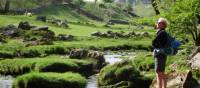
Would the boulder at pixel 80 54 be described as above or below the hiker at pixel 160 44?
below

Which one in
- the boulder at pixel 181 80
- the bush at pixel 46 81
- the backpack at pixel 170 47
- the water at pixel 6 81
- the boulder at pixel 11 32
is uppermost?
the backpack at pixel 170 47

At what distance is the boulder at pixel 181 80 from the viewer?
30703 millimetres

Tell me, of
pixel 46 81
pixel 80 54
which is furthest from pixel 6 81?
pixel 80 54

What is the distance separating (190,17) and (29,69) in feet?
51.9

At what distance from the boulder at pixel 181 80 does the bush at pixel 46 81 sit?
9621mm

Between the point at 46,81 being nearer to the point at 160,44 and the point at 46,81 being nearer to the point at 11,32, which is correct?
the point at 160,44

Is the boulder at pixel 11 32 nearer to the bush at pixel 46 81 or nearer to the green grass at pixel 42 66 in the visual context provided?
the green grass at pixel 42 66

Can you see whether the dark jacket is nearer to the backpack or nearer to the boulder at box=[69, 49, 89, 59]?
the backpack

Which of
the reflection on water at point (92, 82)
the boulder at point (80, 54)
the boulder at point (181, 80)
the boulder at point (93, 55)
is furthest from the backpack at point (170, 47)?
the boulder at point (80, 54)

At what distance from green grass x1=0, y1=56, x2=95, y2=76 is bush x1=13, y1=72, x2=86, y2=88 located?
7.57 meters

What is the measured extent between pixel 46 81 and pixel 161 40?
1493 centimetres

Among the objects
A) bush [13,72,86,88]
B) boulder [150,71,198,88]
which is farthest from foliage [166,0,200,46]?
boulder [150,71,198,88]

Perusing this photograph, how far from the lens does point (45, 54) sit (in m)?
64.9

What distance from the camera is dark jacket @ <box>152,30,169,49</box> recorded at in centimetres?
2519
